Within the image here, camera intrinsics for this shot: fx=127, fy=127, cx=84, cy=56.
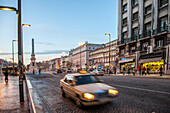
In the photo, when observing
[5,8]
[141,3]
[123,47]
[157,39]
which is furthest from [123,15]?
[5,8]

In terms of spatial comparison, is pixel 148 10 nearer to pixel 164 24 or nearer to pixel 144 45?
pixel 164 24

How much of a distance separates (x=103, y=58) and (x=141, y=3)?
143 feet

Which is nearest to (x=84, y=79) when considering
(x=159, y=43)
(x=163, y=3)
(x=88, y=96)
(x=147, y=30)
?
(x=88, y=96)

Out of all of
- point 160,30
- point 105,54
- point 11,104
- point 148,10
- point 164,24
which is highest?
point 148,10

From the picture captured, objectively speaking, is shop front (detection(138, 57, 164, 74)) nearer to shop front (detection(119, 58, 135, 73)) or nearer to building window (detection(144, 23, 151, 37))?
shop front (detection(119, 58, 135, 73))

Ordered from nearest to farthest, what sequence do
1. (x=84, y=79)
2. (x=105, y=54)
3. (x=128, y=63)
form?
1. (x=84, y=79)
2. (x=128, y=63)
3. (x=105, y=54)

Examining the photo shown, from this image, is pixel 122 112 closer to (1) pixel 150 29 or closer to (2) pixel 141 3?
(1) pixel 150 29

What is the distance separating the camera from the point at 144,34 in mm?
27984

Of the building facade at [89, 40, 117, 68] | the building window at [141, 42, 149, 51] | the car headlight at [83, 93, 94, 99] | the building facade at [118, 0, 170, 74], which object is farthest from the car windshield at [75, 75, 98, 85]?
the building facade at [89, 40, 117, 68]

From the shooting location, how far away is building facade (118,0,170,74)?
78.1 feet

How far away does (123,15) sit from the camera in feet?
115

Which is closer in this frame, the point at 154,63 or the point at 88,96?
the point at 88,96

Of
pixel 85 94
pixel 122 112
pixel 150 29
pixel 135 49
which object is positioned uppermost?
pixel 150 29

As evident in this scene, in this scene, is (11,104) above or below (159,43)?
below
